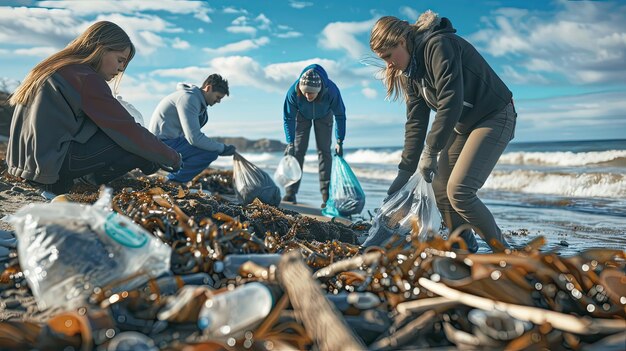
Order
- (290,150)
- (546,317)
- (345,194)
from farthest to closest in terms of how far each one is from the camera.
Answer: (290,150)
(345,194)
(546,317)

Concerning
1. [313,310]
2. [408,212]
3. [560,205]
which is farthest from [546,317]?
[560,205]

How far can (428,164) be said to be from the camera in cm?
348

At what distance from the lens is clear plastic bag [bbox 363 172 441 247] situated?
3562 mm

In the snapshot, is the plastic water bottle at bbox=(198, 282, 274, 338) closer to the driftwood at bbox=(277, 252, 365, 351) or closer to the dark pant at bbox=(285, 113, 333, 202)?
the driftwood at bbox=(277, 252, 365, 351)

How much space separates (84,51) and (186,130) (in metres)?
1.74

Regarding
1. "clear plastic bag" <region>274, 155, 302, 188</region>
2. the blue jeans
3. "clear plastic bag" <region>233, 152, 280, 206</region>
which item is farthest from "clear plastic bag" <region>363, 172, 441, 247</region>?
"clear plastic bag" <region>274, 155, 302, 188</region>

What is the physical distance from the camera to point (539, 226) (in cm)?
577

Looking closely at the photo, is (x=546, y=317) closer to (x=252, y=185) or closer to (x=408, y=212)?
(x=408, y=212)

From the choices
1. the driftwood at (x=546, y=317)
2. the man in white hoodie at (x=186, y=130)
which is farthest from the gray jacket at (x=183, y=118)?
the driftwood at (x=546, y=317)

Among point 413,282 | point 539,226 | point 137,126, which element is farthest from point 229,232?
point 539,226

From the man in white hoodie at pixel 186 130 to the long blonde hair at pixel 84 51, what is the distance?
1.60 m

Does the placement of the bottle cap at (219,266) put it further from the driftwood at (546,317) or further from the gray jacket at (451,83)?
the gray jacket at (451,83)

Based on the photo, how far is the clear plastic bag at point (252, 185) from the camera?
5.20 m

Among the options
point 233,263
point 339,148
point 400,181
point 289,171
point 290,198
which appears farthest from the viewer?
point 290,198
